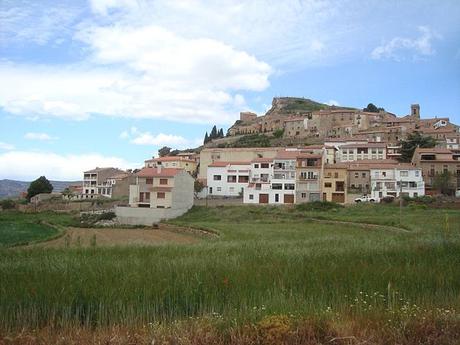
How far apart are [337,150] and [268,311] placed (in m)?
90.0

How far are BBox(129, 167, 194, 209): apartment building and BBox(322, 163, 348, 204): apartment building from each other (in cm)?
2162

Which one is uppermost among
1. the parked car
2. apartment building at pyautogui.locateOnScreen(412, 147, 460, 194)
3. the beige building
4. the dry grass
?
the beige building

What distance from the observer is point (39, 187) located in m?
97.7

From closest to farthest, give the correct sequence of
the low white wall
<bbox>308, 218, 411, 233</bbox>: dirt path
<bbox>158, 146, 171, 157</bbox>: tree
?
<bbox>308, 218, 411, 233</bbox>: dirt path
the low white wall
<bbox>158, 146, 171, 157</bbox>: tree

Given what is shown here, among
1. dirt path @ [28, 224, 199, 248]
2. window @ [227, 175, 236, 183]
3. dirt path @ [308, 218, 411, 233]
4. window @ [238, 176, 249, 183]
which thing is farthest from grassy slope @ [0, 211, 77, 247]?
window @ [238, 176, 249, 183]

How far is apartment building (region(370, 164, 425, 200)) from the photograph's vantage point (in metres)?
67.7

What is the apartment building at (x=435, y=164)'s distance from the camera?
71.0 meters

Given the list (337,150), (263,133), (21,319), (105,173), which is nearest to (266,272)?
(21,319)

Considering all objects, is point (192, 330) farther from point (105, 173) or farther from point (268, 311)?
point (105, 173)

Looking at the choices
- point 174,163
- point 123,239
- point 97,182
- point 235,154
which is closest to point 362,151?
point 235,154

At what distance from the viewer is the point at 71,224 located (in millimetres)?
55375

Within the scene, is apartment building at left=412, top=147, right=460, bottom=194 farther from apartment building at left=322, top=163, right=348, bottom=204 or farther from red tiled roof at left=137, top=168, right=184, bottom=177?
red tiled roof at left=137, top=168, right=184, bottom=177

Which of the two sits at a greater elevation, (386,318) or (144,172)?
(144,172)

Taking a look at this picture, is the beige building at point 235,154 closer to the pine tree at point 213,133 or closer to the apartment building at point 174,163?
the apartment building at point 174,163
